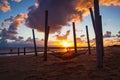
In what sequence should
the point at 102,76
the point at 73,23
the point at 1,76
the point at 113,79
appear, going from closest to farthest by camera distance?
the point at 113,79, the point at 102,76, the point at 1,76, the point at 73,23

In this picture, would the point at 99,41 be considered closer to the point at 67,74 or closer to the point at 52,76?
the point at 67,74

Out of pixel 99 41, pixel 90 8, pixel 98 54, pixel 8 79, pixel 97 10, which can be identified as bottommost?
pixel 8 79

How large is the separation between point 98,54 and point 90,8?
223 inches

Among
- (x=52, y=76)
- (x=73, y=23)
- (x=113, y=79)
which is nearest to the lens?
(x=113, y=79)

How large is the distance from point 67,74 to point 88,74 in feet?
3.03

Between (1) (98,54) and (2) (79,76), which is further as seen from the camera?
(1) (98,54)

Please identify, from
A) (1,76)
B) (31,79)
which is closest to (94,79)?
(31,79)

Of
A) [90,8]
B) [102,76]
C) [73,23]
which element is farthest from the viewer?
[73,23]

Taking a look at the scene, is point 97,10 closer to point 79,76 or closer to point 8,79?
point 79,76

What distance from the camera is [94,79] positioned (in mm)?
7141

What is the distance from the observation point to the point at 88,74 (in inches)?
309

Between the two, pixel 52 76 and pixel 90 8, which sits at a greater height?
pixel 90 8

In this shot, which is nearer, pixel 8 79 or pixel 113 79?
→ pixel 113 79

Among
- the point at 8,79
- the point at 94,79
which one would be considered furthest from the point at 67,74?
the point at 8,79
